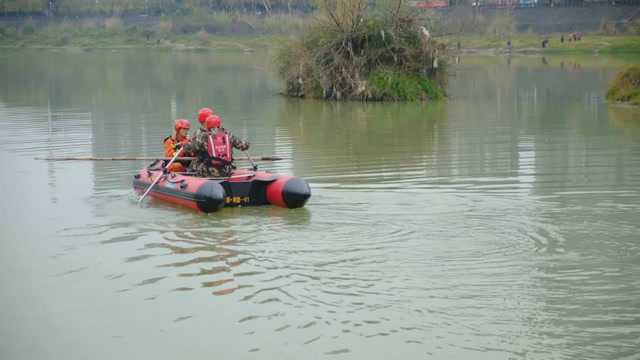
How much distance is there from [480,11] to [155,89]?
40806 mm

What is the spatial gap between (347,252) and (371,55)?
71.4 feet

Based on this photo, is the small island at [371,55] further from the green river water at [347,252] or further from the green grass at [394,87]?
the green river water at [347,252]

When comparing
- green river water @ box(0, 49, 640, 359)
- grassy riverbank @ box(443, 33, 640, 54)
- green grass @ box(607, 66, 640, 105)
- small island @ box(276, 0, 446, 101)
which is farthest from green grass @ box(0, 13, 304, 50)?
green river water @ box(0, 49, 640, 359)

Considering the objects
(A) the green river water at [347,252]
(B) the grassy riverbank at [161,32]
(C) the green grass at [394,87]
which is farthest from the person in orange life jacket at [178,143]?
(B) the grassy riverbank at [161,32]

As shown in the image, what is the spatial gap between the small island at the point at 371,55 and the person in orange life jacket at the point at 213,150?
1794cm

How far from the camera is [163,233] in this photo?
15023 mm

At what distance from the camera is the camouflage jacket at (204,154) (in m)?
17.0

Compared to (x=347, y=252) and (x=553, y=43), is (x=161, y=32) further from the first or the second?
(x=347, y=252)

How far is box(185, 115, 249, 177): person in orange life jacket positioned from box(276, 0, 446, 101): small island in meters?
17.9

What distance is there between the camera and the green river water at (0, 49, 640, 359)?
10664 mm

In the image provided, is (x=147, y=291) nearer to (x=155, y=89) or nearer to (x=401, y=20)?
(x=401, y=20)

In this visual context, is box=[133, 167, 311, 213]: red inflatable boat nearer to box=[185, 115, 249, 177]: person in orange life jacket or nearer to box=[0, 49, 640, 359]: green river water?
box=[0, 49, 640, 359]: green river water

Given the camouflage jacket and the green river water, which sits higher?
the camouflage jacket

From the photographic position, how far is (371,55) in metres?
34.9
